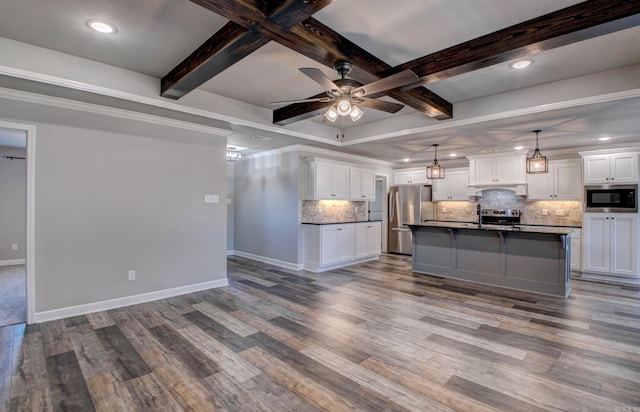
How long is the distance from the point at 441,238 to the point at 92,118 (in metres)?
5.62

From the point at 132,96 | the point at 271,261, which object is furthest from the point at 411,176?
the point at 132,96

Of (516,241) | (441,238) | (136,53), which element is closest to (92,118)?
(136,53)

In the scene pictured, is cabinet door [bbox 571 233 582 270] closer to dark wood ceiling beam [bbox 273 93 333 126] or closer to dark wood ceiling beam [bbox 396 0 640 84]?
dark wood ceiling beam [bbox 396 0 640 84]

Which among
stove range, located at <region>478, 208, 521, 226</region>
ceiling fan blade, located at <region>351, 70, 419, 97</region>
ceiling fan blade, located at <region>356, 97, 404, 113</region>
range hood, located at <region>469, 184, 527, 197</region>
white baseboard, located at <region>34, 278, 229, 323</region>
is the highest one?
ceiling fan blade, located at <region>356, 97, 404, 113</region>

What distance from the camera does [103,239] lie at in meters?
3.92

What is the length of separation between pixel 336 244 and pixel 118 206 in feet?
12.6

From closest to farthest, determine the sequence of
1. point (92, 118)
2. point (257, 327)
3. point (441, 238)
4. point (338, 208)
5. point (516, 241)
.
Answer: point (257, 327) < point (92, 118) < point (516, 241) < point (441, 238) < point (338, 208)

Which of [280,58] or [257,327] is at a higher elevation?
[280,58]

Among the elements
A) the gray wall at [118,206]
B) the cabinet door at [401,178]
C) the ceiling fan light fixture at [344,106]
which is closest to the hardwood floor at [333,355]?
the gray wall at [118,206]

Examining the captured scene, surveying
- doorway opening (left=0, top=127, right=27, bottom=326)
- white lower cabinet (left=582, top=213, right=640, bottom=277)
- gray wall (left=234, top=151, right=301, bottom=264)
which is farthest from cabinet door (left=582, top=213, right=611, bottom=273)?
doorway opening (left=0, top=127, right=27, bottom=326)

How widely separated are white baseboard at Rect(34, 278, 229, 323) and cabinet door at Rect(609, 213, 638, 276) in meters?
6.83

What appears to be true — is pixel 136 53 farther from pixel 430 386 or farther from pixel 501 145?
pixel 501 145

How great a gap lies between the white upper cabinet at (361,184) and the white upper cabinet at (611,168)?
408cm

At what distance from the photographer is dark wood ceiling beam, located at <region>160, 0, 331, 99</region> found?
6.83 feet
